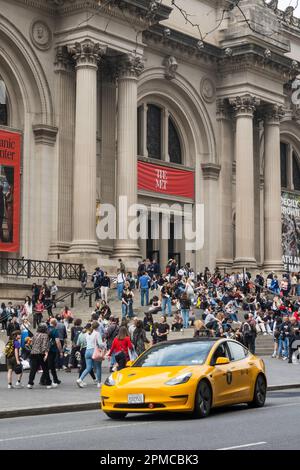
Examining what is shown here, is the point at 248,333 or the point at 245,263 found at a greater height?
the point at 245,263

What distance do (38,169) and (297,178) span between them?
2474 centimetres

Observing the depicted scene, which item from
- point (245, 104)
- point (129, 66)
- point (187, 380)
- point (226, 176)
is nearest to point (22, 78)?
point (129, 66)

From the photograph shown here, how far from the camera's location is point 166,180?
49469 mm

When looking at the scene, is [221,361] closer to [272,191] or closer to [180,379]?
[180,379]

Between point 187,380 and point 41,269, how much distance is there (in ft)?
80.6

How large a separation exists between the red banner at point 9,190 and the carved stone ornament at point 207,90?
14016 mm

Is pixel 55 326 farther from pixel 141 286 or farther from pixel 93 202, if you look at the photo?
pixel 93 202

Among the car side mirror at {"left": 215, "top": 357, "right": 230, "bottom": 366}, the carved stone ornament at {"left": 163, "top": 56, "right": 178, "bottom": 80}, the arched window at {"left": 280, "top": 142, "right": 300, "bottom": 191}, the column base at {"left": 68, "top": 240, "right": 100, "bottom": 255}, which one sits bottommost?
the car side mirror at {"left": 215, "top": 357, "right": 230, "bottom": 366}

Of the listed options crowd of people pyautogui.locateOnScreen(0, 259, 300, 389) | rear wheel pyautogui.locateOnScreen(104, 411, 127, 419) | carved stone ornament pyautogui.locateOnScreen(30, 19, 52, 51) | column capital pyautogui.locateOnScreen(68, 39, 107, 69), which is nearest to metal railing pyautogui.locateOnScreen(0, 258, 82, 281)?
crowd of people pyautogui.locateOnScreen(0, 259, 300, 389)

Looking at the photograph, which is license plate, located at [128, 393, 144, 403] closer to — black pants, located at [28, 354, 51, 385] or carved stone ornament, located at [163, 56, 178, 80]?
black pants, located at [28, 354, 51, 385]

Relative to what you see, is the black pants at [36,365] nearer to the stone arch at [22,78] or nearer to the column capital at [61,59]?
the stone arch at [22,78]

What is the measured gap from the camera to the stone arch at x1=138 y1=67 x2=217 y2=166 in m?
49.3

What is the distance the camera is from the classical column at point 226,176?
51.9 meters

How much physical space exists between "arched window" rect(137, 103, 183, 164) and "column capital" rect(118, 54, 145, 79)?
5.26 meters
